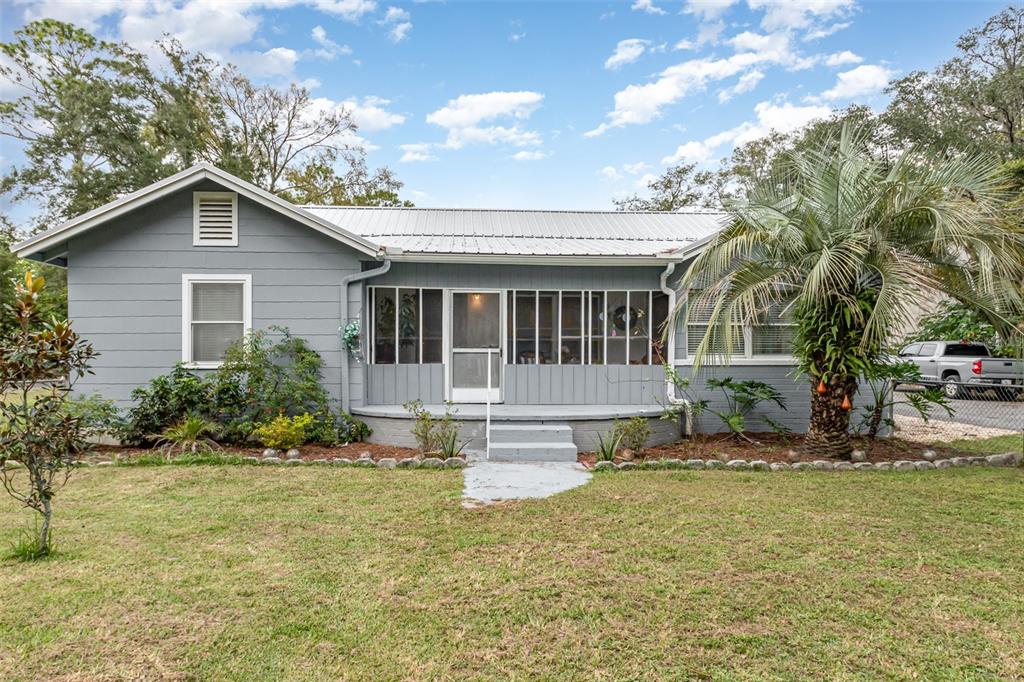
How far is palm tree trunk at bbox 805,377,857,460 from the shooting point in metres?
7.05

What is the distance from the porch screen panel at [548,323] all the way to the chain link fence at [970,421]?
503 cm

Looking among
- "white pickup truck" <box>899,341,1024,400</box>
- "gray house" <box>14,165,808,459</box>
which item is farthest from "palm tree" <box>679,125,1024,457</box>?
"white pickup truck" <box>899,341,1024,400</box>

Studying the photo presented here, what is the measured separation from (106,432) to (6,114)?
2022cm

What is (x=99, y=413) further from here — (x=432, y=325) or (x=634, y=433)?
(x=634, y=433)

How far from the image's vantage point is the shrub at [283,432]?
23.6 feet

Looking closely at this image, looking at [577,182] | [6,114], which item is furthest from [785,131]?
[6,114]

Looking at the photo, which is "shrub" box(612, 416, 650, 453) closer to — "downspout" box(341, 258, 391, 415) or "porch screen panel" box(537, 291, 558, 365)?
"porch screen panel" box(537, 291, 558, 365)

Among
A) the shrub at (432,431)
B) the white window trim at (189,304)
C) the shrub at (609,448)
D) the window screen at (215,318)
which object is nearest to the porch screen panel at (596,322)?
the shrub at (609,448)

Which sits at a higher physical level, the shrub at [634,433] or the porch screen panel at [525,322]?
the porch screen panel at [525,322]

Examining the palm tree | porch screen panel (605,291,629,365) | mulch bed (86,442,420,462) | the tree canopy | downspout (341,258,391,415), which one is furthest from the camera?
the tree canopy

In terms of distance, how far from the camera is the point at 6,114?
65.1 ft

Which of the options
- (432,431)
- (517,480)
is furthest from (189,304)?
(517,480)

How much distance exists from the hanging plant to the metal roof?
1.25 metres

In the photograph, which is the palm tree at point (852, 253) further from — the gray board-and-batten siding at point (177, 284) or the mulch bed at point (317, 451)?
the gray board-and-batten siding at point (177, 284)
